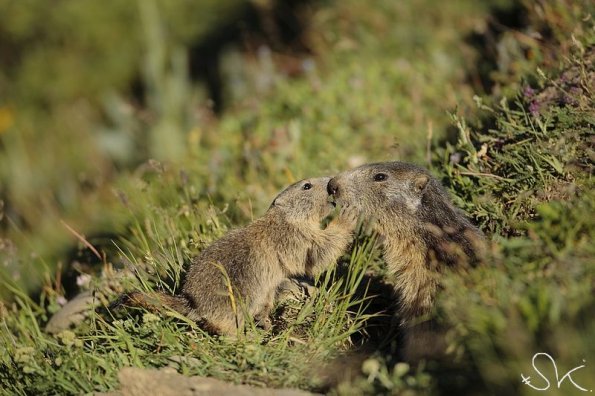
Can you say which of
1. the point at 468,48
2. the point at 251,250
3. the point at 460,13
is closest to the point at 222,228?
the point at 251,250

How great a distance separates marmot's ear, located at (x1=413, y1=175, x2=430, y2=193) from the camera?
5.29 metres

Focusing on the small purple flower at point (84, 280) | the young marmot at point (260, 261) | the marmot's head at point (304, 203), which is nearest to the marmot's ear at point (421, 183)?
the young marmot at point (260, 261)


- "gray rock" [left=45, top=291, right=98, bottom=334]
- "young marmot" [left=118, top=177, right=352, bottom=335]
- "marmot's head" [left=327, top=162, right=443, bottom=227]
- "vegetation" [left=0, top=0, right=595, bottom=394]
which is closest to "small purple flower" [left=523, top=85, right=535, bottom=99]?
"vegetation" [left=0, top=0, right=595, bottom=394]

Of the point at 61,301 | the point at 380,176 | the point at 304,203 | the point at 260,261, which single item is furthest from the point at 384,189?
the point at 61,301

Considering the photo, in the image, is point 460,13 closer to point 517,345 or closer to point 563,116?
A: point 563,116

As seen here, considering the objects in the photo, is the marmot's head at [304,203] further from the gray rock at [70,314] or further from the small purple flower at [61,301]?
the small purple flower at [61,301]

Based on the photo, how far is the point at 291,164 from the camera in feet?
25.8

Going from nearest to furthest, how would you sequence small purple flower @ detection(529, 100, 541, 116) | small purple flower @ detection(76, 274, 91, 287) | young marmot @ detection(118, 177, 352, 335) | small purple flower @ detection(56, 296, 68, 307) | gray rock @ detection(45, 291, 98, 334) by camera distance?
young marmot @ detection(118, 177, 352, 335)
small purple flower @ detection(529, 100, 541, 116)
gray rock @ detection(45, 291, 98, 334)
small purple flower @ detection(76, 274, 91, 287)
small purple flower @ detection(56, 296, 68, 307)

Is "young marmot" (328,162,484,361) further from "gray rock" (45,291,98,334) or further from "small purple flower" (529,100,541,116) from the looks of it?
"gray rock" (45,291,98,334)

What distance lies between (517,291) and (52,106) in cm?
1115

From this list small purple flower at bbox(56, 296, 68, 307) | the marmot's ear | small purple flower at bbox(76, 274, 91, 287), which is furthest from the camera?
small purple flower at bbox(56, 296, 68, 307)

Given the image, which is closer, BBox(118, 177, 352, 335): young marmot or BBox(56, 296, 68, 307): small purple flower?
BBox(118, 177, 352, 335): young marmot

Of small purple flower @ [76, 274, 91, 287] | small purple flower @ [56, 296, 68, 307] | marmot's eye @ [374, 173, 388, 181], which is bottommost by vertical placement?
small purple flower @ [56, 296, 68, 307]

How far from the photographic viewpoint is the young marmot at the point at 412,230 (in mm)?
4555
